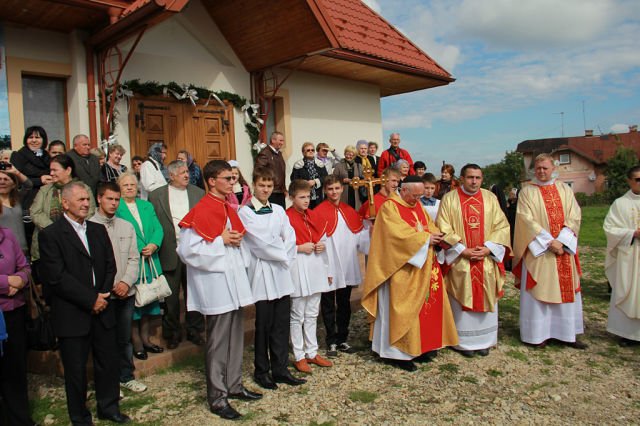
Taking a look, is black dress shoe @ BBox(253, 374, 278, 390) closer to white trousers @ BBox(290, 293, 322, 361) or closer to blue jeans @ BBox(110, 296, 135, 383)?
white trousers @ BBox(290, 293, 322, 361)

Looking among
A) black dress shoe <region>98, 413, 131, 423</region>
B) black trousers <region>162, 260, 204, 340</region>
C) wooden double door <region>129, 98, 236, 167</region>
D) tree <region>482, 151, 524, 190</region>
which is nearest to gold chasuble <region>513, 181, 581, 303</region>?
black trousers <region>162, 260, 204, 340</region>

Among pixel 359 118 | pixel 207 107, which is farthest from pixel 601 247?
pixel 207 107

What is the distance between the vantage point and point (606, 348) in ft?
20.5

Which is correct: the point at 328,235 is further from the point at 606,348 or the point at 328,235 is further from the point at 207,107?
the point at 207,107

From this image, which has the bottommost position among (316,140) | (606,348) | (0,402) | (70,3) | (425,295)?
(606,348)

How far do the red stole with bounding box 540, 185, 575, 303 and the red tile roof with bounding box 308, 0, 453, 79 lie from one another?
5510mm

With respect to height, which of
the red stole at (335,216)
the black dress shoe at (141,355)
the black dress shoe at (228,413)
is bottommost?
the black dress shoe at (228,413)

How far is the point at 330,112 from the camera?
12.3 metres

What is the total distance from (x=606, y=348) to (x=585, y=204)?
41157 mm

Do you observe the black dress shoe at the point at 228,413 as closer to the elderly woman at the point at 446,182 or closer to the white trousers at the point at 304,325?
the white trousers at the point at 304,325

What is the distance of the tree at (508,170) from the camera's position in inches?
2124

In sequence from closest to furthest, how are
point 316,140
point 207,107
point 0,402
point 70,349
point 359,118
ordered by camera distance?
point 70,349 → point 0,402 → point 207,107 → point 316,140 → point 359,118

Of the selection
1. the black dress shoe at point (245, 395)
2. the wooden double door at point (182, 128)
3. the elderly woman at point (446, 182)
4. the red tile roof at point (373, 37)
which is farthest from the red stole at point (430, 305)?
the red tile roof at point (373, 37)

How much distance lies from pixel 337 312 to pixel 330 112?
23.3 ft
